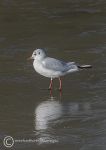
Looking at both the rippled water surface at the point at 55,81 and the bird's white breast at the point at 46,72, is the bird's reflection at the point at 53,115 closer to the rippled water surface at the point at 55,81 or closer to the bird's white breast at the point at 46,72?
the rippled water surface at the point at 55,81

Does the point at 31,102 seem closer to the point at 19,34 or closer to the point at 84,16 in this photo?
the point at 19,34

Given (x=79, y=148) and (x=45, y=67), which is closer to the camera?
(x=79, y=148)

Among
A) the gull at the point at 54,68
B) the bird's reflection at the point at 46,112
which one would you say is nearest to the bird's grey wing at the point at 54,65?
the gull at the point at 54,68

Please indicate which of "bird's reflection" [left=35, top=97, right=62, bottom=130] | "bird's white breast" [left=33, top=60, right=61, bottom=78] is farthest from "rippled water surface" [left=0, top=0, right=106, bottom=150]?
"bird's white breast" [left=33, top=60, right=61, bottom=78]

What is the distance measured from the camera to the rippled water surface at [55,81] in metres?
8.72

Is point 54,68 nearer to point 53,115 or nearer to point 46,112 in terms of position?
point 46,112

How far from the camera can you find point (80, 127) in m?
9.00

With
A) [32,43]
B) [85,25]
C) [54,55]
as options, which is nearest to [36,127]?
[54,55]

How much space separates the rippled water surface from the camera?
28.6ft

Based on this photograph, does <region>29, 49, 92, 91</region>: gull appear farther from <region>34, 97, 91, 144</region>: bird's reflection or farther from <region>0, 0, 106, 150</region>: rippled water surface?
<region>34, 97, 91, 144</region>: bird's reflection

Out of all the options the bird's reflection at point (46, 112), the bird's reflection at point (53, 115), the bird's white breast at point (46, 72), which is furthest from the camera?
the bird's white breast at point (46, 72)

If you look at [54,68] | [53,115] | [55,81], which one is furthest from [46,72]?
[53,115]

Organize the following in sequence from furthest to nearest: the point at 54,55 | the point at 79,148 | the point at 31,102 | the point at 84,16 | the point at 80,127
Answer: the point at 84,16, the point at 54,55, the point at 31,102, the point at 80,127, the point at 79,148

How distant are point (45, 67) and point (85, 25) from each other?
14.6ft
